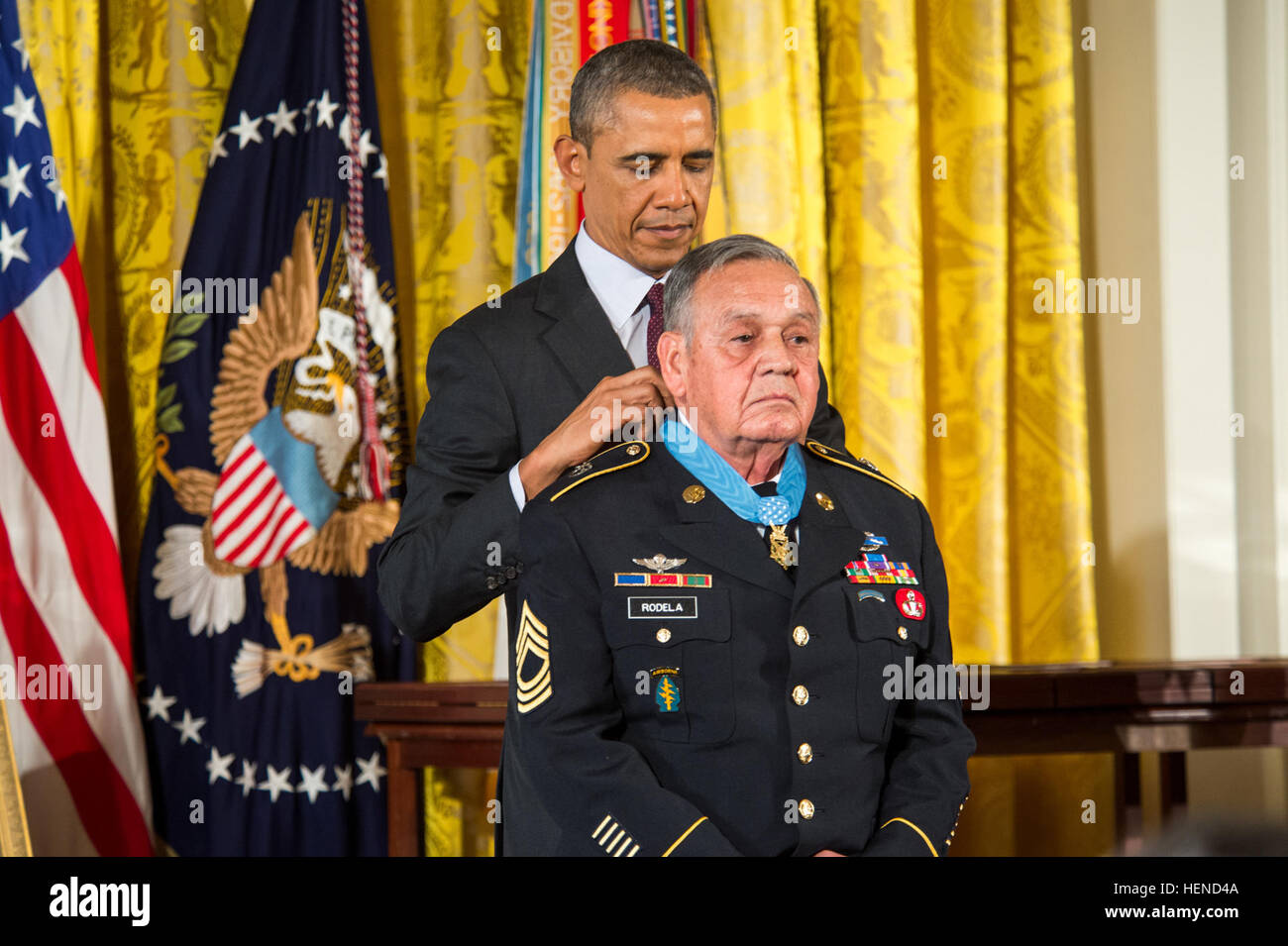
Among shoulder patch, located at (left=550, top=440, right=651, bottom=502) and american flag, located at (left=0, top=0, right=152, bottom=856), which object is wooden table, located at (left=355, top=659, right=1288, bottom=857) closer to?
american flag, located at (left=0, top=0, right=152, bottom=856)

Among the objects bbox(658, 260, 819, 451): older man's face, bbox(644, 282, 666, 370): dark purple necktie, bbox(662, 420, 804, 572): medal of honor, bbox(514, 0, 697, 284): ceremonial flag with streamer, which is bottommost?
bbox(662, 420, 804, 572): medal of honor

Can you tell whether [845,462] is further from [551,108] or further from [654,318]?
[551,108]

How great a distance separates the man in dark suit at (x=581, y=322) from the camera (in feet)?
5.70

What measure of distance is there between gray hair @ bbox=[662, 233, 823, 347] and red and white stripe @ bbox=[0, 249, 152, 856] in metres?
2.00

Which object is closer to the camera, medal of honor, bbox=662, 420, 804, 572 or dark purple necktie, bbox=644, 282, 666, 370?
medal of honor, bbox=662, 420, 804, 572

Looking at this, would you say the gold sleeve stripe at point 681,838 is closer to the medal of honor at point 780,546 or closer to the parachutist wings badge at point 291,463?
the medal of honor at point 780,546

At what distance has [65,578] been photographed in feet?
9.81

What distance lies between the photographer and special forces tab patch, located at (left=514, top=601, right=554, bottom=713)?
145 centimetres

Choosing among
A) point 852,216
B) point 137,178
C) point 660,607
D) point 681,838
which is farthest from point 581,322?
point 137,178

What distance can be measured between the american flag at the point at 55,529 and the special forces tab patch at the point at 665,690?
6.58ft

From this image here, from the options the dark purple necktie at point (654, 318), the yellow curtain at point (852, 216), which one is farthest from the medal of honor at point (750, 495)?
the yellow curtain at point (852, 216)

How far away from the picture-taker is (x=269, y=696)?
310 cm

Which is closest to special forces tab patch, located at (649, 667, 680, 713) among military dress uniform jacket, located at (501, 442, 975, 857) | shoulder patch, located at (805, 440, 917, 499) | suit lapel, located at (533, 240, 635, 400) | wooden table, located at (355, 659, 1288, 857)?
military dress uniform jacket, located at (501, 442, 975, 857)

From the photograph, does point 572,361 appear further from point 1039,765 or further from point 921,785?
point 1039,765
